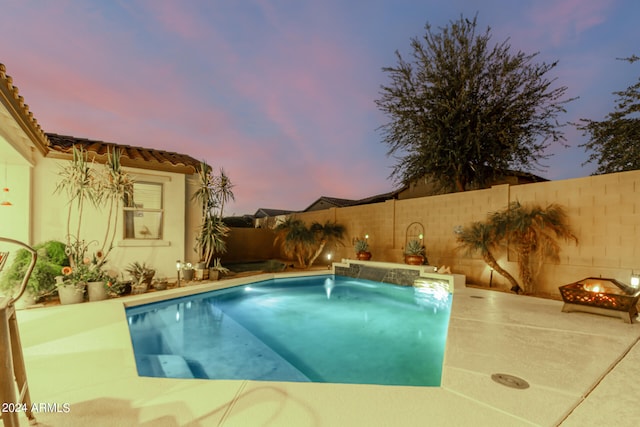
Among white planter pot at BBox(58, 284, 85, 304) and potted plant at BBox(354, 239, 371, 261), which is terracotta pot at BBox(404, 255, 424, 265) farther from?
white planter pot at BBox(58, 284, 85, 304)

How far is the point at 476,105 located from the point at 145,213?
11.6 meters

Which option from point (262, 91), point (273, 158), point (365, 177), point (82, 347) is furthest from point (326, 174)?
point (82, 347)

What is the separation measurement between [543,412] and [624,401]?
0.72 meters

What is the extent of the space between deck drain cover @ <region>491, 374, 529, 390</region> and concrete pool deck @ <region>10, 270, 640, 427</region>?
0.17 ft

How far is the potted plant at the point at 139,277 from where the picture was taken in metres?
6.21

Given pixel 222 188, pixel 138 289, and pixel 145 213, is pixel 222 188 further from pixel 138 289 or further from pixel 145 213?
pixel 138 289

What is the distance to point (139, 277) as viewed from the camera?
21.2 ft

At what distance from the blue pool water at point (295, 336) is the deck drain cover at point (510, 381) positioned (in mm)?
736

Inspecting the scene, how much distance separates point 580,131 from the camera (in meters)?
11.8

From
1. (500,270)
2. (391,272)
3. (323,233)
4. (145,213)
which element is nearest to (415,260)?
(391,272)

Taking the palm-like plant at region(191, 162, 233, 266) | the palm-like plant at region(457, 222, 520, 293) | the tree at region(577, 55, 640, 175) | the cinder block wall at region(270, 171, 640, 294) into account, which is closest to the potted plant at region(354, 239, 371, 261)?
the cinder block wall at region(270, 171, 640, 294)

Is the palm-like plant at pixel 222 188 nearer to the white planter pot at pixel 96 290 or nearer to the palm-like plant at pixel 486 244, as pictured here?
the white planter pot at pixel 96 290

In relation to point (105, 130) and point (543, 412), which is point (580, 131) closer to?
point (543, 412)

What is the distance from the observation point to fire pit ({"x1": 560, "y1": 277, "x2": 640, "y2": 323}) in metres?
4.10
